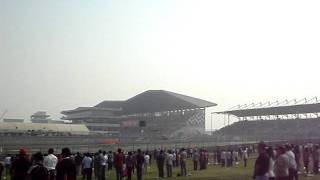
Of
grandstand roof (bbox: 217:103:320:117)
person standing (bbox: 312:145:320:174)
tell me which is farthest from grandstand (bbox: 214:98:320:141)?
person standing (bbox: 312:145:320:174)

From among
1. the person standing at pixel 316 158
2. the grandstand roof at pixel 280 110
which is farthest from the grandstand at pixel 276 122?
the person standing at pixel 316 158

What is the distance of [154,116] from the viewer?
14600cm

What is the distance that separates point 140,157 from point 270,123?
314 ft

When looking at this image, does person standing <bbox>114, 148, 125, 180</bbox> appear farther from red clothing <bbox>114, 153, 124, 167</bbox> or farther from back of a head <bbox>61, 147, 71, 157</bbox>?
back of a head <bbox>61, 147, 71, 157</bbox>

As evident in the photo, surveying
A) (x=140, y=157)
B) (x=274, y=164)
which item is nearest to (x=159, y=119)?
(x=140, y=157)

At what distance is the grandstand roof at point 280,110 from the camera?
96.3 metres

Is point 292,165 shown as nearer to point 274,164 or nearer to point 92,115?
point 274,164

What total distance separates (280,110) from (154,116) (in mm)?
50906

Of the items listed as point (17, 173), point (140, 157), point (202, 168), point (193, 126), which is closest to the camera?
point (17, 173)

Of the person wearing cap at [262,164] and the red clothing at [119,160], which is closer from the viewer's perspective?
the person wearing cap at [262,164]

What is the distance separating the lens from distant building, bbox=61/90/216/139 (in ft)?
455

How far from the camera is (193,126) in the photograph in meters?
141

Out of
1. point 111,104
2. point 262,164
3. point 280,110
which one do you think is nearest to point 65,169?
point 262,164

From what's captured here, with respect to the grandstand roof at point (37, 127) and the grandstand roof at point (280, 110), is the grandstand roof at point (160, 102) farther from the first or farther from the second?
the grandstand roof at point (37, 127)
